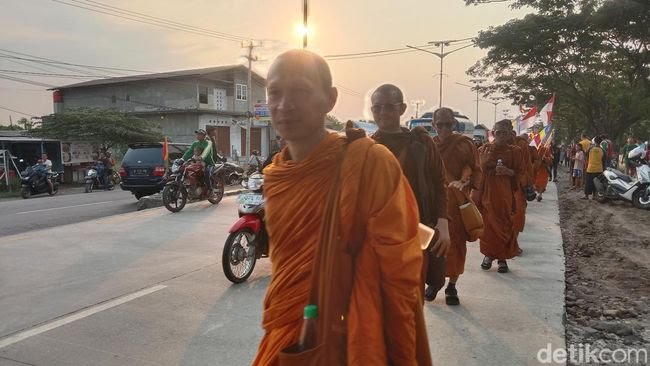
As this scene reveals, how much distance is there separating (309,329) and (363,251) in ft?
0.90

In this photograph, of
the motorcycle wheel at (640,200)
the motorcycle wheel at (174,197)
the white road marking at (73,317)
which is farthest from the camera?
the motorcycle wheel at (640,200)

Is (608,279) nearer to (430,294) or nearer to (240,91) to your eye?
(430,294)

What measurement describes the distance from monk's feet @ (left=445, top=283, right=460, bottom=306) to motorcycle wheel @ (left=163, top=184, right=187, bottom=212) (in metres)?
6.64

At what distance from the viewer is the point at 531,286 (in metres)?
4.77

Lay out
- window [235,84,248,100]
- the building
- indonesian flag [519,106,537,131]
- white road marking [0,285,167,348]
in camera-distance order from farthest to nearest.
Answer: window [235,84,248,100]
the building
indonesian flag [519,106,537,131]
white road marking [0,285,167,348]

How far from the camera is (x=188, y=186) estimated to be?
1012 centimetres

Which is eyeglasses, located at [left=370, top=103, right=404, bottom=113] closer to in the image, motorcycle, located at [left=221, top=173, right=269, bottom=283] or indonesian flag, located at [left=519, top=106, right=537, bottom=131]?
motorcycle, located at [left=221, top=173, right=269, bottom=283]

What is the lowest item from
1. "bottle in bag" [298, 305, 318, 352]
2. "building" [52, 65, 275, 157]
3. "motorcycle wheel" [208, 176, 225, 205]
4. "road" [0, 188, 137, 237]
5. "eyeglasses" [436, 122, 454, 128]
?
"road" [0, 188, 137, 237]

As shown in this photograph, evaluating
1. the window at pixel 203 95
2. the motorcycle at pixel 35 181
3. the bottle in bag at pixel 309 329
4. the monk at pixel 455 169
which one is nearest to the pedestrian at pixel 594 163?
the monk at pixel 455 169

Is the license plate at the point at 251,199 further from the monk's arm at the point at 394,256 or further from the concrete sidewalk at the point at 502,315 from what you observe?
the monk's arm at the point at 394,256

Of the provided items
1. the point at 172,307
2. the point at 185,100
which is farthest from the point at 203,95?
the point at 172,307

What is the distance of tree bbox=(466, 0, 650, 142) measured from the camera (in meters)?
20.8

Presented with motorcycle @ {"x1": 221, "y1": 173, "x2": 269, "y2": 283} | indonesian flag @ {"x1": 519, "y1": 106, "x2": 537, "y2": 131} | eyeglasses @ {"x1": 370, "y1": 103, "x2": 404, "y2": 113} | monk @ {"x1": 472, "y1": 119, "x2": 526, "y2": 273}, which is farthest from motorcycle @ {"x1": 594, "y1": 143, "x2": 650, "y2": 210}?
eyeglasses @ {"x1": 370, "y1": 103, "x2": 404, "y2": 113}

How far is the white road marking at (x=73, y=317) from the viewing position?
340 centimetres
